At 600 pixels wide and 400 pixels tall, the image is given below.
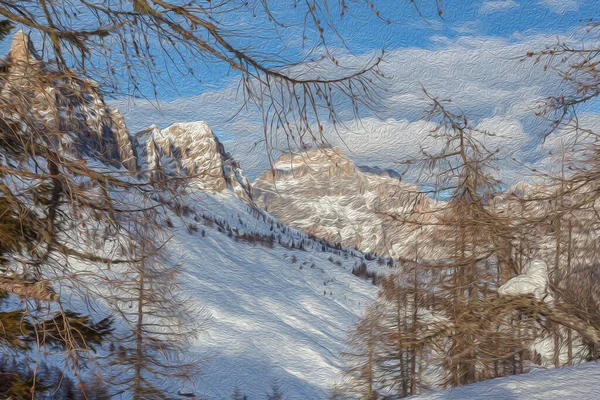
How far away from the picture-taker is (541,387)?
4203 mm

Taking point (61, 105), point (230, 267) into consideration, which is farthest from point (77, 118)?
point (230, 267)

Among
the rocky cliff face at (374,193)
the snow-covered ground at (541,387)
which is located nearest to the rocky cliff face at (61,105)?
the rocky cliff face at (374,193)

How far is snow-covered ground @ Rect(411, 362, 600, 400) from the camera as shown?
4.02 meters

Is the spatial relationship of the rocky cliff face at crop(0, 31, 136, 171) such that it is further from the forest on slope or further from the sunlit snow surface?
the sunlit snow surface

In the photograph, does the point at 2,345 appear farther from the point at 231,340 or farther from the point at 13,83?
the point at 231,340

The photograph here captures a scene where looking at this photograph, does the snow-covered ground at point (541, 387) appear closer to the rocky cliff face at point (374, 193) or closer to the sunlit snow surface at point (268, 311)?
the rocky cliff face at point (374, 193)

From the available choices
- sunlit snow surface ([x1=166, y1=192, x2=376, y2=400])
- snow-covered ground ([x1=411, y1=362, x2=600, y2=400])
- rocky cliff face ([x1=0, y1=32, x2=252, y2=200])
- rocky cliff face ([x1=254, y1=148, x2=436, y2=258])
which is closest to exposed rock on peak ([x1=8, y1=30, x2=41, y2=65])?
rocky cliff face ([x1=0, y1=32, x2=252, y2=200])

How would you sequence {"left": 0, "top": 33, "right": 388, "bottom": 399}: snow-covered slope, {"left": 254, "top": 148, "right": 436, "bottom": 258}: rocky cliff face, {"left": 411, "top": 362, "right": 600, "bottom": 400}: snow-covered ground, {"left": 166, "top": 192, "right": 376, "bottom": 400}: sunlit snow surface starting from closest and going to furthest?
{"left": 254, "top": 148, "right": 436, "bottom": 258}: rocky cliff face → {"left": 0, "top": 33, "right": 388, "bottom": 399}: snow-covered slope → {"left": 411, "top": 362, "right": 600, "bottom": 400}: snow-covered ground → {"left": 166, "top": 192, "right": 376, "bottom": 400}: sunlit snow surface

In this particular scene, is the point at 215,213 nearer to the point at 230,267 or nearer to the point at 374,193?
the point at 374,193

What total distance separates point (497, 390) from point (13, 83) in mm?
4005

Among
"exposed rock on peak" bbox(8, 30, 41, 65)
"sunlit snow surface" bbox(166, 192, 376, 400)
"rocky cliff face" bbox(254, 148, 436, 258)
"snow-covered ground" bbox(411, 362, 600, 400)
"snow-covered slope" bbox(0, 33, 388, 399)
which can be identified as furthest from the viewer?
"sunlit snow surface" bbox(166, 192, 376, 400)

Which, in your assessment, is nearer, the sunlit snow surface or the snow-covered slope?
the snow-covered slope

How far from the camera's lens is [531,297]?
5.91 metres

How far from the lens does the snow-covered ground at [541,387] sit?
402 centimetres
